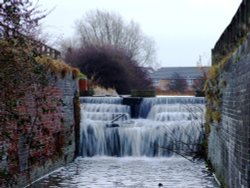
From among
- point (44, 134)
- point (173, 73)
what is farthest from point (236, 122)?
point (173, 73)

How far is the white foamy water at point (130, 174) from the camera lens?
1176cm

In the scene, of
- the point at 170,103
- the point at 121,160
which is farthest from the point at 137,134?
the point at 170,103

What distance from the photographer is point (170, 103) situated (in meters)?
21.2

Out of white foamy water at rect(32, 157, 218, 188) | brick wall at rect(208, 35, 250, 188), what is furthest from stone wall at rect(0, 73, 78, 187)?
brick wall at rect(208, 35, 250, 188)

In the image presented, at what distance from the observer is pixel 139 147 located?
58.9 feet

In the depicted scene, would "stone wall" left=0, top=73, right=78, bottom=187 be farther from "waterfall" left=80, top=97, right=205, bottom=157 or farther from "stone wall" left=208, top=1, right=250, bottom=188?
"stone wall" left=208, top=1, right=250, bottom=188

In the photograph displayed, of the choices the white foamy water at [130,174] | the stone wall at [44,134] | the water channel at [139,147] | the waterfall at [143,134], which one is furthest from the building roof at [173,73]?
the stone wall at [44,134]

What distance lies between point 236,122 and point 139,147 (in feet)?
34.1

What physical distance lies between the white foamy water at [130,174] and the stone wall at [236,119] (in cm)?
186

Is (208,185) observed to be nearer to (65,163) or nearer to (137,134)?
(65,163)

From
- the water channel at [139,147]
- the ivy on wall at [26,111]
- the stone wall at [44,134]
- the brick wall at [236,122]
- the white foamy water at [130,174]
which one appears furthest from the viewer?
the water channel at [139,147]

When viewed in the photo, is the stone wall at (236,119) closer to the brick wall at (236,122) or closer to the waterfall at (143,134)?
the brick wall at (236,122)

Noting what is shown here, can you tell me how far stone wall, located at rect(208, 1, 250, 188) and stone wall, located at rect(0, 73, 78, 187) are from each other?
3.02 metres

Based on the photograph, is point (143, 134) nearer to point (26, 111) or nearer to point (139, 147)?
point (139, 147)
